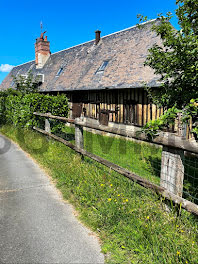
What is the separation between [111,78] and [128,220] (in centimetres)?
1049

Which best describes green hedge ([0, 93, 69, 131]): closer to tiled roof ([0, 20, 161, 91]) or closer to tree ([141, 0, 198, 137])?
tiled roof ([0, 20, 161, 91])

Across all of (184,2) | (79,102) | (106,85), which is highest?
(184,2)

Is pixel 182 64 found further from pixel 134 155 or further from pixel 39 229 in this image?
pixel 134 155

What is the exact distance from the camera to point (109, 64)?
13961mm

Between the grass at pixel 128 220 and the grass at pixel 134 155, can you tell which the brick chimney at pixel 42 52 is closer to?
the grass at pixel 134 155

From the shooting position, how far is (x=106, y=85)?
40.2 feet

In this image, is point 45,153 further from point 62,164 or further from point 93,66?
point 93,66

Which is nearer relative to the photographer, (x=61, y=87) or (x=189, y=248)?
(x=189, y=248)

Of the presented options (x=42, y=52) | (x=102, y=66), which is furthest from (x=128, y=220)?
(x=42, y=52)

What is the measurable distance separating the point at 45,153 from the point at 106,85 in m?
6.80

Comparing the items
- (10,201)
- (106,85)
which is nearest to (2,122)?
(106,85)

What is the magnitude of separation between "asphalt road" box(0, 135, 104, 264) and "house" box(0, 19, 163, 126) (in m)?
5.47

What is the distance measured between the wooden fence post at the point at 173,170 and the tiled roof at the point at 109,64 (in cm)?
706

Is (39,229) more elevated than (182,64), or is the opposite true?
(182,64)
